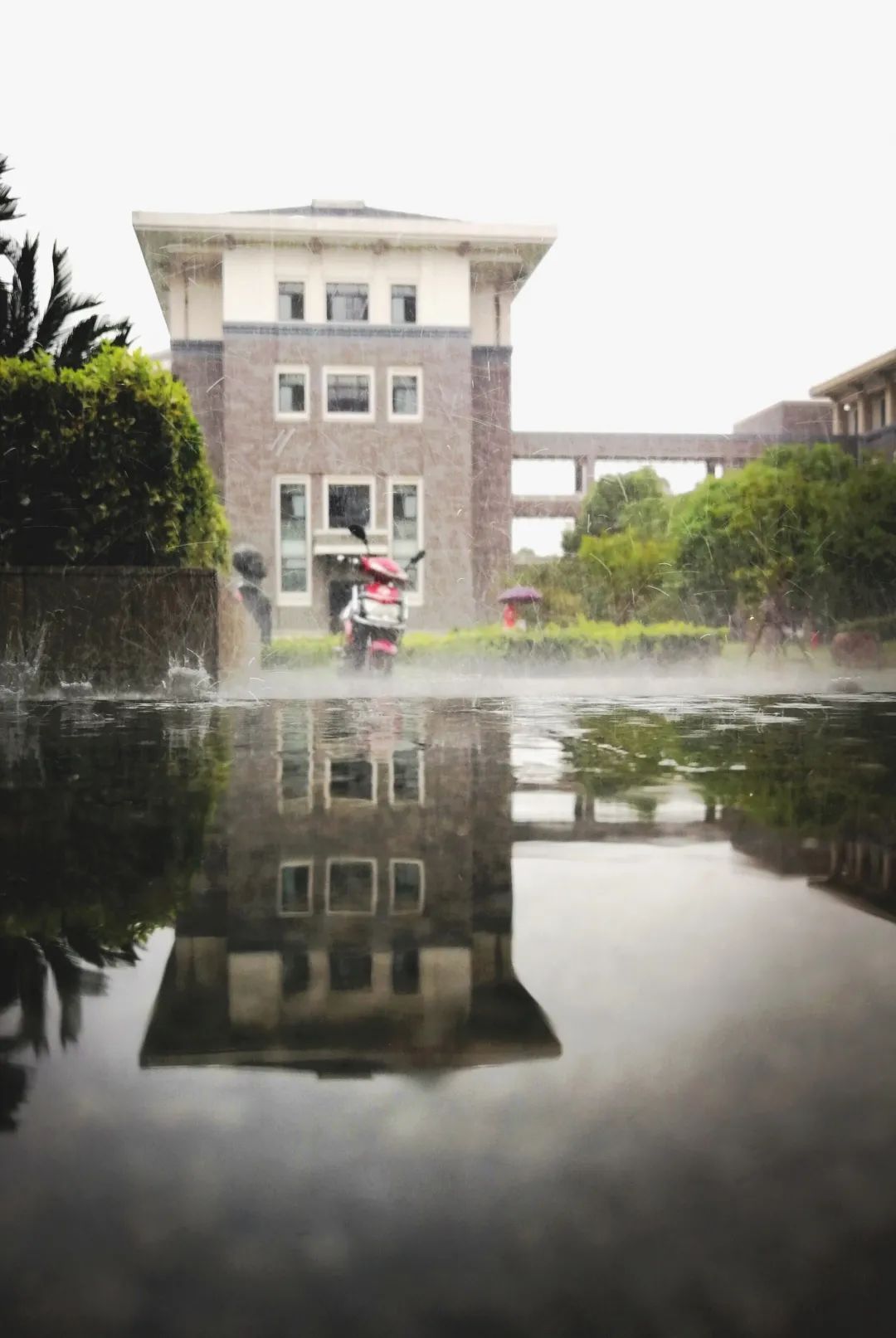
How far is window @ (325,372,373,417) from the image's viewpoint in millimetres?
17812

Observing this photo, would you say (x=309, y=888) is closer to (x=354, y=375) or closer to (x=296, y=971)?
(x=296, y=971)

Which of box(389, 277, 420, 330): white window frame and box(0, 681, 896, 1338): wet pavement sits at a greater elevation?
box(389, 277, 420, 330): white window frame

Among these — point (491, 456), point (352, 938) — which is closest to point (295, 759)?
point (352, 938)

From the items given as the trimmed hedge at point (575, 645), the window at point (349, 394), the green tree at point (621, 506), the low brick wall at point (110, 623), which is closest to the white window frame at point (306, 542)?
the window at point (349, 394)

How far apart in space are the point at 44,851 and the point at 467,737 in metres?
3.20

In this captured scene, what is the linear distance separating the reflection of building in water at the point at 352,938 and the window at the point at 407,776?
2 centimetres

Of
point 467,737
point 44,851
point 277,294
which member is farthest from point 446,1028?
point 277,294

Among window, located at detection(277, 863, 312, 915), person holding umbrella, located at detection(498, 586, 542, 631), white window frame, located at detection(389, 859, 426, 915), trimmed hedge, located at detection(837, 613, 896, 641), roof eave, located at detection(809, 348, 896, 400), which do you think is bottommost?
white window frame, located at detection(389, 859, 426, 915)

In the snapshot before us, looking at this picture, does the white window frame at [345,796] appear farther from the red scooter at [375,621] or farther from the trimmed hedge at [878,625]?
the trimmed hedge at [878,625]

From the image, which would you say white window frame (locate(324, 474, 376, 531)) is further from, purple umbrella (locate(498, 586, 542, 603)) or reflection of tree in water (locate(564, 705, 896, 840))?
reflection of tree in water (locate(564, 705, 896, 840))

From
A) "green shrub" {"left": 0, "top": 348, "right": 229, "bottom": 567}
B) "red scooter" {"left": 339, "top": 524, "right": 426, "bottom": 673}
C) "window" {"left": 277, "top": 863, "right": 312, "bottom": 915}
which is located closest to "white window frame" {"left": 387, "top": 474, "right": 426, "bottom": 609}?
"red scooter" {"left": 339, "top": 524, "right": 426, "bottom": 673}

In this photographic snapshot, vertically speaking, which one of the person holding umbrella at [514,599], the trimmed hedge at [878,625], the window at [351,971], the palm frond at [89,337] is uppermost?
the palm frond at [89,337]

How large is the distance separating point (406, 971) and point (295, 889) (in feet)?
2.05

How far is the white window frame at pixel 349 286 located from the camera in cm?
1764
